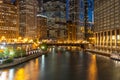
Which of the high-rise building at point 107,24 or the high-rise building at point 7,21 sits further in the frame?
the high-rise building at point 7,21

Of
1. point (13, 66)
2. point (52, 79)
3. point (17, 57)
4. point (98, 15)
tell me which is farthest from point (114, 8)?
point (52, 79)

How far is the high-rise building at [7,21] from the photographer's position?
17950 centimetres

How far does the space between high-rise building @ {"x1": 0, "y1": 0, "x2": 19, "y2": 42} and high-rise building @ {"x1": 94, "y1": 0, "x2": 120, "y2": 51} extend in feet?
225

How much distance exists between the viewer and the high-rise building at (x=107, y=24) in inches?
5236

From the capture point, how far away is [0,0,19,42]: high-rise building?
7067 inches

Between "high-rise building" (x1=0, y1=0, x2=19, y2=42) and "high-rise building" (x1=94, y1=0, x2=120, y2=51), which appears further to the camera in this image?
"high-rise building" (x1=0, y1=0, x2=19, y2=42)

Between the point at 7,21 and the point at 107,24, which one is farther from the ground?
the point at 7,21

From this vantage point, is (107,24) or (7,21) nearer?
(107,24)

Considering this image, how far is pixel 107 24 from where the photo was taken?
148m

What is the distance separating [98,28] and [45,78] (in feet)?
394

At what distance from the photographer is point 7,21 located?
7318 inches

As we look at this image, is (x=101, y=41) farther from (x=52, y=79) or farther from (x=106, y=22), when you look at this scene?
(x=52, y=79)

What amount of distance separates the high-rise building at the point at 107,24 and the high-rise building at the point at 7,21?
6863 centimetres

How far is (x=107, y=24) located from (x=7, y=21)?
8099cm
